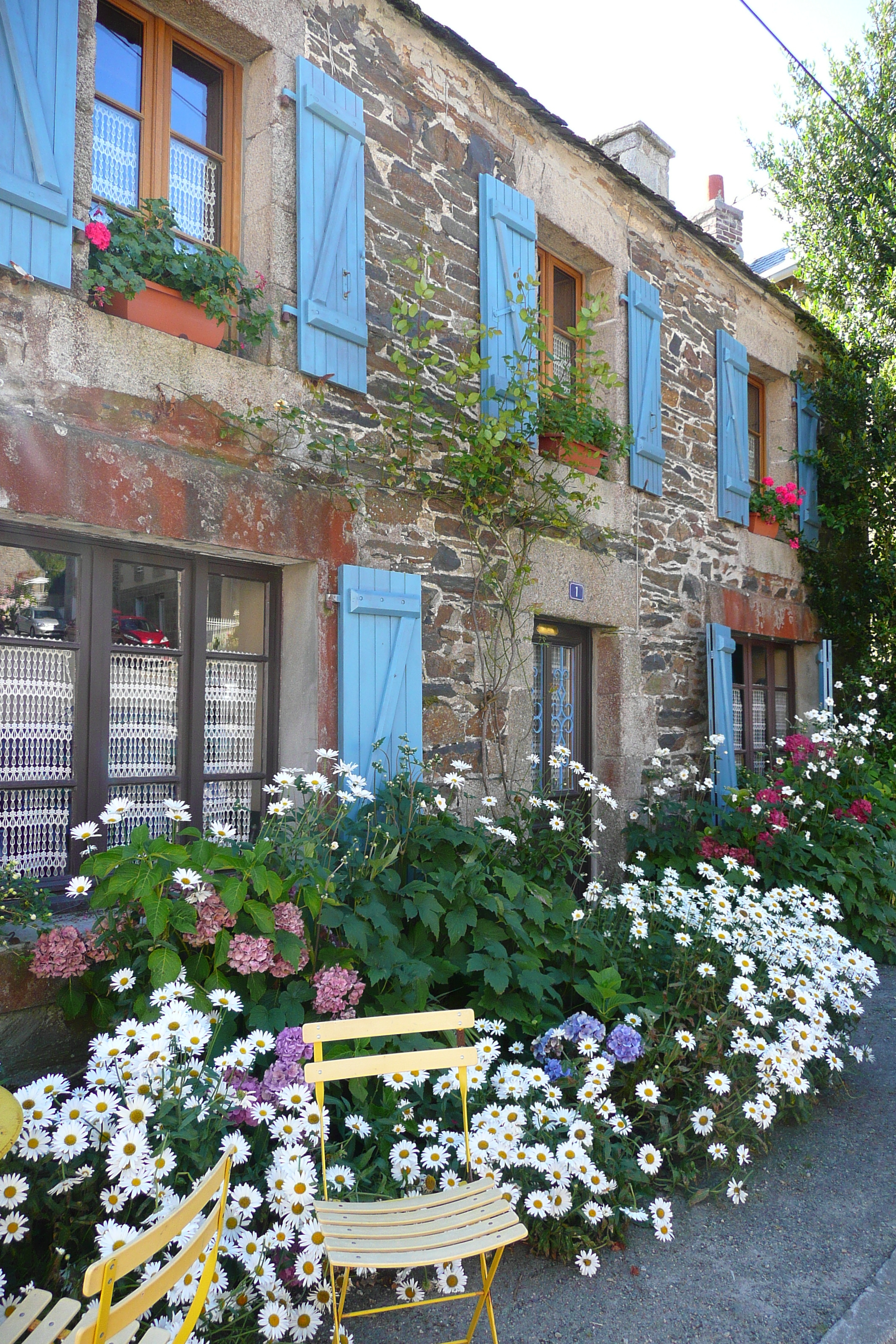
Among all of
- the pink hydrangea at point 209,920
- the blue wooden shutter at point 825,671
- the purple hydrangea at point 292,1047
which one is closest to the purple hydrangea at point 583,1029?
the purple hydrangea at point 292,1047

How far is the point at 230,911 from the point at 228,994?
21 cm

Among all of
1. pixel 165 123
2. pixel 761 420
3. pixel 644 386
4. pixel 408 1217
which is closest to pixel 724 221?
pixel 761 420

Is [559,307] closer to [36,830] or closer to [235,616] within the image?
[235,616]

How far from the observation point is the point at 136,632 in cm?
343

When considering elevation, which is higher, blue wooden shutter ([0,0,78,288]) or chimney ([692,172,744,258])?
chimney ([692,172,744,258])

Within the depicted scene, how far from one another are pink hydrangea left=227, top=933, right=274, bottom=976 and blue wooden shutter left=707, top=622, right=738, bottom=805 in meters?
4.05

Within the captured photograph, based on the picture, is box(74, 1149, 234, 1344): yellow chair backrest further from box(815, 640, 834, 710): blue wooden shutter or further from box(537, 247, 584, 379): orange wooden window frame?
box(815, 640, 834, 710): blue wooden shutter

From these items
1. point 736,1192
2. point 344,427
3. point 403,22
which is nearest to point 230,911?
point 736,1192

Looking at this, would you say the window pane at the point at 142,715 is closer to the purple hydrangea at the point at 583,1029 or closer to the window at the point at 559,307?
the purple hydrangea at the point at 583,1029

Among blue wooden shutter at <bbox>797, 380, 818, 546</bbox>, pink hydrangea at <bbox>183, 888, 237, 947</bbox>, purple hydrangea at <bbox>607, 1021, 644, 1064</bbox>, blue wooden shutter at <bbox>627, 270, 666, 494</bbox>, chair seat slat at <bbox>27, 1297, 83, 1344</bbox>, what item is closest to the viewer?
chair seat slat at <bbox>27, 1297, 83, 1344</bbox>

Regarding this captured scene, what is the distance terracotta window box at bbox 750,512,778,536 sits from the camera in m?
7.05

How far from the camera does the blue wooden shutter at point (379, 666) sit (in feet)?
12.5

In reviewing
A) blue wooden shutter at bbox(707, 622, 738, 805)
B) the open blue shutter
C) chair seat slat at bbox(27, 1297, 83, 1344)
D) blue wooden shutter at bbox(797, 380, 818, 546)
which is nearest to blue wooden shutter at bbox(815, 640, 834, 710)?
blue wooden shutter at bbox(797, 380, 818, 546)

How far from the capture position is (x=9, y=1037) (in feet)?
9.13
